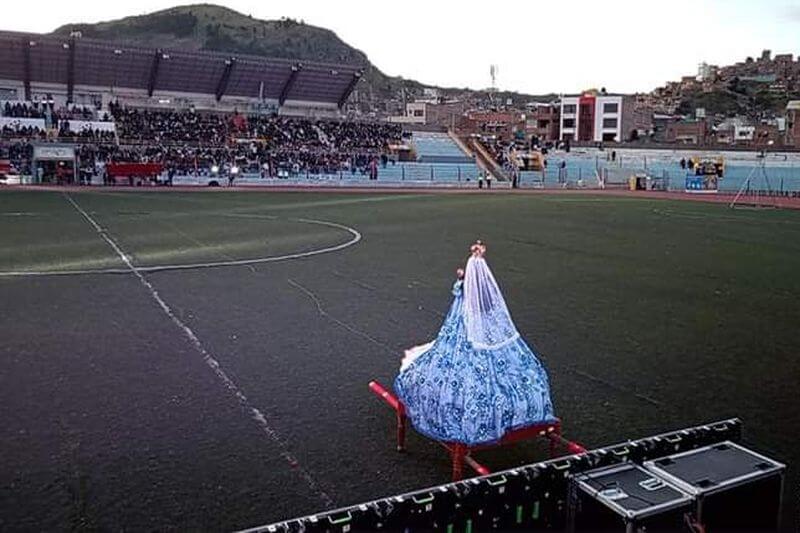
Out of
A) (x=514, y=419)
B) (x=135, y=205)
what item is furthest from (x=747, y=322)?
(x=135, y=205)

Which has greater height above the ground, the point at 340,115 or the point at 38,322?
the point at 340,115

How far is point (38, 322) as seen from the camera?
9273 mm

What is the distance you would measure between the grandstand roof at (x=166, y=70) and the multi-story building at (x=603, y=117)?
134 ft

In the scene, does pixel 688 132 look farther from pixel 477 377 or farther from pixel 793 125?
pixel 477 377

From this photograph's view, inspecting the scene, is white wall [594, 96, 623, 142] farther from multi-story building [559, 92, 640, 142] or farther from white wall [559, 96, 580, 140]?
white wall [559, 96, 580, 140]

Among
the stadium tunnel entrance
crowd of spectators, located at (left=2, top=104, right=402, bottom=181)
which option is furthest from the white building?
the stadium tunnel entrance

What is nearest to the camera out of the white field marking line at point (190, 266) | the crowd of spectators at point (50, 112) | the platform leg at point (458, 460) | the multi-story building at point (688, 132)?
the platform leg at point (458, 460)

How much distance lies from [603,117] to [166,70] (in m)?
59.2

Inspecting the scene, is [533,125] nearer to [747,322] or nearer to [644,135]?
[644,135]

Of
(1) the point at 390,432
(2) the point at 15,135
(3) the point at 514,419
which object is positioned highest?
(2) the point at 15,135

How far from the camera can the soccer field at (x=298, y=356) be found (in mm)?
4891

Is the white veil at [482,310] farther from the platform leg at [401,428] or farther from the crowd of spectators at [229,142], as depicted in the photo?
the crowd of spectators at [229,142]

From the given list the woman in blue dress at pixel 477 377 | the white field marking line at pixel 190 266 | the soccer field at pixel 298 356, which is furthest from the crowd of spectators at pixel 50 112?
the woman in blue dress at pixel 477 377

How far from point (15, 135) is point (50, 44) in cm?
958
